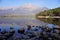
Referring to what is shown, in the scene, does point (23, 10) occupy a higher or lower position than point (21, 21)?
higher

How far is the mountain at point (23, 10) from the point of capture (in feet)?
4.16

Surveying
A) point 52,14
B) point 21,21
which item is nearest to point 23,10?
point 21,21

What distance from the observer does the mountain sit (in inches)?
49.9

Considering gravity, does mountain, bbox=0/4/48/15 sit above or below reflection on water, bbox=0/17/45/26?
above

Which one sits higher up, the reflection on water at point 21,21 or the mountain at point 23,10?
the mountain at point 23,10

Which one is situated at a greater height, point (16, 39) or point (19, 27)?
point (19, 27)

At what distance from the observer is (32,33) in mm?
1245

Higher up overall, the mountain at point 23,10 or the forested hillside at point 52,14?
the mountain at point 23,10

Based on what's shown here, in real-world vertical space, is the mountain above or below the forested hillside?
above

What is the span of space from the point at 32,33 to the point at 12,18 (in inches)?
11.9

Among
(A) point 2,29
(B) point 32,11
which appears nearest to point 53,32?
(B) point 32,11

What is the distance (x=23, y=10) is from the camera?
4.18 ft

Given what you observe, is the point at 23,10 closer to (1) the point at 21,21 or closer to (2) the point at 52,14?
(1) the point at 21,21

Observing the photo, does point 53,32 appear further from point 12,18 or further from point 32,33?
point 12,18
